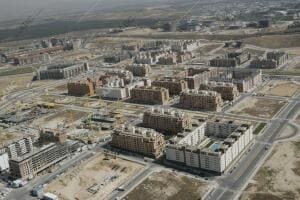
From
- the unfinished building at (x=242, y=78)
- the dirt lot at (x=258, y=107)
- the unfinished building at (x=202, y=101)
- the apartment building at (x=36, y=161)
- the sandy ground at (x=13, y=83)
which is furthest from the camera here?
the sandy ground at (x=13, y=83)

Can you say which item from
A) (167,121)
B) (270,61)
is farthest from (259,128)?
(270,61)

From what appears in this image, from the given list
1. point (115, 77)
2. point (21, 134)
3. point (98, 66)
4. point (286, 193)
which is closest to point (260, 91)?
point (115, 77)

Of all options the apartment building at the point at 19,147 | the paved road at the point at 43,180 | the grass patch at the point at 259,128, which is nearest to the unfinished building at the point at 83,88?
the apartment building at the point at 19,147

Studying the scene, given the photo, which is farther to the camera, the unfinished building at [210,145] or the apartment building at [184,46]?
the apartment building at [184,46]

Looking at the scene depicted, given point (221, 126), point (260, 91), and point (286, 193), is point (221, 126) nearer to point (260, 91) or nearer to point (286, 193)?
point (286, 193)

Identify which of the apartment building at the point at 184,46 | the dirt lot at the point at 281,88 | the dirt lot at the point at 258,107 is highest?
the apartment building at the point at 184,46

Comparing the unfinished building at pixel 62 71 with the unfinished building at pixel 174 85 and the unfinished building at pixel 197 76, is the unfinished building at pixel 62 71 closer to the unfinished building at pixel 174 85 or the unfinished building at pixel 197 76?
the unfinished building at pixel 197 76
